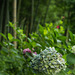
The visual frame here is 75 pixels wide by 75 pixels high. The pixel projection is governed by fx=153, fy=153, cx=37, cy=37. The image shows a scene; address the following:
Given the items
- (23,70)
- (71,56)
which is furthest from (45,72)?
(23,70)

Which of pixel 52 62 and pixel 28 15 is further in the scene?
pixel 28 15

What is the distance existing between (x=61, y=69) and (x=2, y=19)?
248cm

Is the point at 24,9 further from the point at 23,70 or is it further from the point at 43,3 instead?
the point at 23,70

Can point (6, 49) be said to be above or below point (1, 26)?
above

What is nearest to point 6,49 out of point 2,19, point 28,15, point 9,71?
point 9,71

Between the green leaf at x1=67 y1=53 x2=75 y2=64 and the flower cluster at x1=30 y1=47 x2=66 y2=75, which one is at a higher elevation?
the green leaf at x1=67 y1=53 x2=75 y2=64

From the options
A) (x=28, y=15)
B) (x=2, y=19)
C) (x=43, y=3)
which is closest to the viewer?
(x=2, y=19)

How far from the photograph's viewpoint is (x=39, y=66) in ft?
2.68

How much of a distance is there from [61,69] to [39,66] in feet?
0.39

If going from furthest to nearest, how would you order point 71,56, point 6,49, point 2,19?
1. point 2,19
2. point 6,49
3. point 71,56

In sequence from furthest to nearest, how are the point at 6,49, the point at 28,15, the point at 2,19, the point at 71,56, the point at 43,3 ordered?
1. the point at 43,3
2. the point at 28,15
3. the point at 2,19
4. the point at 6,49
5. the point at 71,56

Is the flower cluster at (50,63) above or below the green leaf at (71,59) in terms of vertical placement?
below

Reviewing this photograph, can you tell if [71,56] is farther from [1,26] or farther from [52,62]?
[1,26]

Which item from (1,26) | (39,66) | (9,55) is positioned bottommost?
(1,26)
